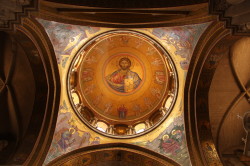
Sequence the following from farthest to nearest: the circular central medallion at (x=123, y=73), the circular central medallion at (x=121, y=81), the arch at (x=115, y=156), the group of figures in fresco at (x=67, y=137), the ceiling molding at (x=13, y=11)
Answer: the circular central medallion at (x=123, y=73)
the circular central medallion at (x=121, y=81)
the arch at (x=115, y=156)
the group of figures in fresco at (x=67, y=137)
the ceiling molding at (x=13, y=11)

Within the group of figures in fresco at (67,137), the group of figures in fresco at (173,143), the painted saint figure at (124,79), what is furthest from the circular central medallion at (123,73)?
the group of figures in fresco at (173,143)

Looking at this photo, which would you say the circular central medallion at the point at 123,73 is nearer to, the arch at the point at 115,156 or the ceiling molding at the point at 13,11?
the arch at the point at 115,156

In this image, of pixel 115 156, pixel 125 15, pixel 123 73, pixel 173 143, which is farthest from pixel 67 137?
pixel 125 15

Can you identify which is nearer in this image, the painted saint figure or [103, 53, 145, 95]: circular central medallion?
[103, 53, 145, 95]: circular central medallion

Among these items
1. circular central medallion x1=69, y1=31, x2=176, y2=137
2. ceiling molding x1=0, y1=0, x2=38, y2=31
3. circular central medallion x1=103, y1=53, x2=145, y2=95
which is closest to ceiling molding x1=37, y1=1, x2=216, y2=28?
ceiling molding x1=0, y1=0, x2=38, y2=31

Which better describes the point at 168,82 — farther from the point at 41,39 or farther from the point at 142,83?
the point at 41,39

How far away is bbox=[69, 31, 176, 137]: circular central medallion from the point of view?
14203 mm

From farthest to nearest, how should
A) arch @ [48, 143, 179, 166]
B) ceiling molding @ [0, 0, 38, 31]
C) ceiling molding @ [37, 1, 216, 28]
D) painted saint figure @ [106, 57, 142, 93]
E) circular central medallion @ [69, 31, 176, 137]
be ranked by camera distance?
painted saint figure @ [106, 57, 142, 93] < circular central medallion @ [69, 31, 176, 137] < arch @ [48, 143, 179, 166] < ceiling molding @ [37, 1, 216, 28] < ceiling molding @ [0, 0, 38, 31]

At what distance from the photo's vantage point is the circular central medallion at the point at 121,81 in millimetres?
14203

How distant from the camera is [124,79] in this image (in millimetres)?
16266

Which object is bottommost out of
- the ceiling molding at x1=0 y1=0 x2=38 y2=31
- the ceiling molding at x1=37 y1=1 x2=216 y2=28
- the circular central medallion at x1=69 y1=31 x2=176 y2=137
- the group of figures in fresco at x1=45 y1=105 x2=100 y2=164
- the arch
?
the arch

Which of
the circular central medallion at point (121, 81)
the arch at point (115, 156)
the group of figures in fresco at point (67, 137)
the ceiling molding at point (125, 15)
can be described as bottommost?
the arch at point (115, 156)

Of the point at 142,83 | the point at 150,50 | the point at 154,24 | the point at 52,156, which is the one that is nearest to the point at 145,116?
the point at 142,83

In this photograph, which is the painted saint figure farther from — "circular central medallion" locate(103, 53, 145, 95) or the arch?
the arch
